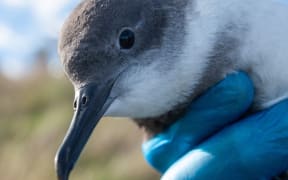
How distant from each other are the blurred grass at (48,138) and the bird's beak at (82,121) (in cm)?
382

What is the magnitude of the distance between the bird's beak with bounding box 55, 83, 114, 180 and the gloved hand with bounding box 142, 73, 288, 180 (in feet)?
1.72

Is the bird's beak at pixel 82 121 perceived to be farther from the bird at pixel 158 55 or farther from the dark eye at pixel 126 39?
the dark eye at pixel 126 39

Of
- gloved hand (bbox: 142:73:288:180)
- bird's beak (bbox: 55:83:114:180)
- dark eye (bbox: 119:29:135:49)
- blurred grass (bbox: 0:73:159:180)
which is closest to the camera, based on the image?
bird's beak (bbox: 55:83:114:180)

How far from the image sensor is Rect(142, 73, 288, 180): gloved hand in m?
3.83

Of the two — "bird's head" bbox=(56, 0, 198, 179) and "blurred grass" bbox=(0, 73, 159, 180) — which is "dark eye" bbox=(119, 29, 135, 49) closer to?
"bird's head" bbox=(56, 0, 198, 179)

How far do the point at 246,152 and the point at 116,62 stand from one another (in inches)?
32.2

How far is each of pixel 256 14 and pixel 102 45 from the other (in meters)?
0.84

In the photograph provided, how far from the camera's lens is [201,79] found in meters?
3.76

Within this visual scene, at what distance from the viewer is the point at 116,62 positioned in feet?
12.0

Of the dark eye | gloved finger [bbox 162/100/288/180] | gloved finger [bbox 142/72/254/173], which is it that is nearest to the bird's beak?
the dark eye

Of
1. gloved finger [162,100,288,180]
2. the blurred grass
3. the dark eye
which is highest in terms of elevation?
the dark eye

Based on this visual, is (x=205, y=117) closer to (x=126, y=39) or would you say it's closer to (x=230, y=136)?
(x=230, y=136)

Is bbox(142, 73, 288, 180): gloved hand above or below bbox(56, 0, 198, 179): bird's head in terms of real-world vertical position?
below

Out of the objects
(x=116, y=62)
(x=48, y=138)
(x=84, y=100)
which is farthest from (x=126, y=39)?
(x=48, y=138)
